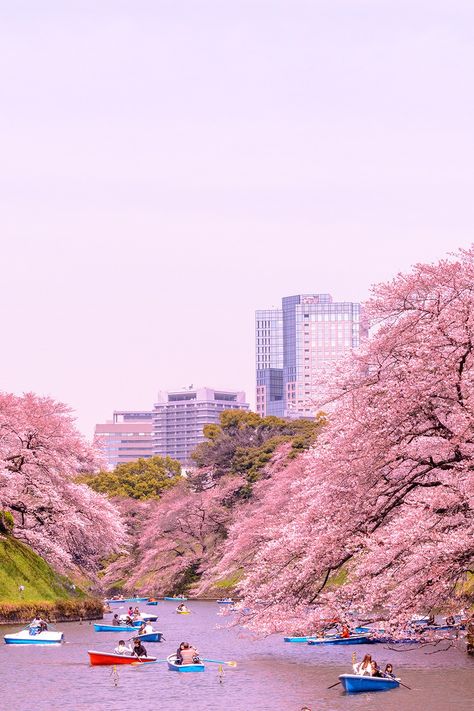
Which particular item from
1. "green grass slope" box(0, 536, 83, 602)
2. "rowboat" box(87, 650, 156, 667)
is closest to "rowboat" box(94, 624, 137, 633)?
"green grass slope" box(0, 536, 83, 602)

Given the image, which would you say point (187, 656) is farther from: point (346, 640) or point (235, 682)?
point (346, 640)

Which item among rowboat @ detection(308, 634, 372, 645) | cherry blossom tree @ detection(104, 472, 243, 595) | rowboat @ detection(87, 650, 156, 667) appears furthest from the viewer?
cherry blossom tree @ detection(104, 472, 243, 595)

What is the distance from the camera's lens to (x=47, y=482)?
2874 inches

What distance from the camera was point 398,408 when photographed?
103ft

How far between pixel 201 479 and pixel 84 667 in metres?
69.4

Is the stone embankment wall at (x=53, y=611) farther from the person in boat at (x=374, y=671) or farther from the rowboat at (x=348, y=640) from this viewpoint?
the person in boat at (x=374, y=671)

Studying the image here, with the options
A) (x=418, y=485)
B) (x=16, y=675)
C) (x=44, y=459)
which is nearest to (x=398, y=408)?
(x=418, y=485)

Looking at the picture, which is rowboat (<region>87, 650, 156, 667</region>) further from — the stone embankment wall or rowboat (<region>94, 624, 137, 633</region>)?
the stone embankment wall

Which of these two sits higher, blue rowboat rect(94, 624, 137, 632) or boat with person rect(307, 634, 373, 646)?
boat with person rect(307, 634, 373, 646)

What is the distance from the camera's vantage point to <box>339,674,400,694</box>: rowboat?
125ft

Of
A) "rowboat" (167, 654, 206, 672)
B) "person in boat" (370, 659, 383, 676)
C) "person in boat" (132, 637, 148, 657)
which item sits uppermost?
"person in boat" (370, 659, 383, 676)

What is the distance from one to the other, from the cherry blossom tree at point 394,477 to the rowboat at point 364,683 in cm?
486

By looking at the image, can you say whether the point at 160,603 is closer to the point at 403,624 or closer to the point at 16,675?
the point at 16,675

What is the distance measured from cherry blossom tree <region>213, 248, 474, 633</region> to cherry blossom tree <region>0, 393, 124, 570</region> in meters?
37.7
